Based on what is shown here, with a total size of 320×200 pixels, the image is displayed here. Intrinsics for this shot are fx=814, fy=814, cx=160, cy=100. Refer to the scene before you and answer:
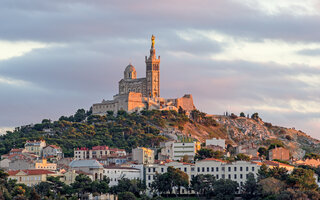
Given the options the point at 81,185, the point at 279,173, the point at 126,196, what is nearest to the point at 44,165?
the point at 81,185

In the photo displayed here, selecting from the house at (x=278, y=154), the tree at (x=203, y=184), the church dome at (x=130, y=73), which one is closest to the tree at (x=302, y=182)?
the tree at (x=203, y=184)

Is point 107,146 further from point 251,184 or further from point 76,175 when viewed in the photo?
point 251,184

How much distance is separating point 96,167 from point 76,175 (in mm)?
4828

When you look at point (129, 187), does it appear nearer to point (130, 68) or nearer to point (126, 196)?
point (126, 196)

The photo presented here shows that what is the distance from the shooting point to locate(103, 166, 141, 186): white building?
114m

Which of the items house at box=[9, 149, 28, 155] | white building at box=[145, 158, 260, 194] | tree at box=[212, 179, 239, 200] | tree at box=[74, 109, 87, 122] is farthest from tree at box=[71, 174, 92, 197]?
tree at box=[74, 109, 87, 122]

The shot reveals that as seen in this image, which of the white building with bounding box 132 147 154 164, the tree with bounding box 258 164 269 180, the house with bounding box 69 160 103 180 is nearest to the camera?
the tree with bounding box 258 164 269 180

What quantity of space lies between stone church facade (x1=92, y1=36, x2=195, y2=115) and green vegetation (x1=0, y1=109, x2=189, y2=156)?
3.05 metres

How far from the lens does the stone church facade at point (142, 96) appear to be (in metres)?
172

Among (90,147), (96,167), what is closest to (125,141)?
(90,147)

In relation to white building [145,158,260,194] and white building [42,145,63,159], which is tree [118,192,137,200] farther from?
white building [42,145,63,159]

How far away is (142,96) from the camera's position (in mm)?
177875

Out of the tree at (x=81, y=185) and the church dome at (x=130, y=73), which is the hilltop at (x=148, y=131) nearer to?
the church dome at (x=130, y=73)

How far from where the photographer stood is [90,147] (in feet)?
474
